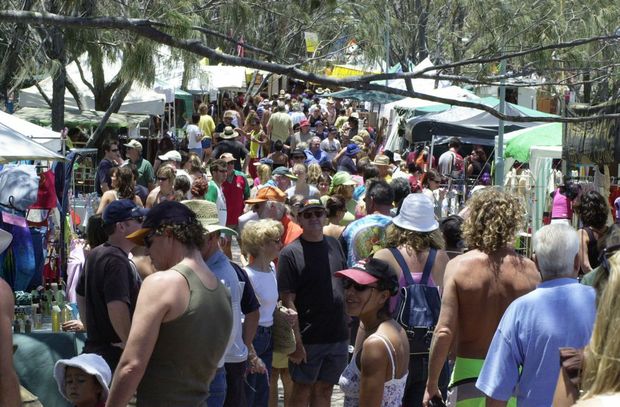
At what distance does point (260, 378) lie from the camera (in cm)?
654

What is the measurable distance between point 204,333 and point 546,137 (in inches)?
538

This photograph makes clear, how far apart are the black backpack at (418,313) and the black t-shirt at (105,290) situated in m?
1.48

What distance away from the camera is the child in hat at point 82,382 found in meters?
4.38

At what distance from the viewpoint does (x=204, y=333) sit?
426 cm

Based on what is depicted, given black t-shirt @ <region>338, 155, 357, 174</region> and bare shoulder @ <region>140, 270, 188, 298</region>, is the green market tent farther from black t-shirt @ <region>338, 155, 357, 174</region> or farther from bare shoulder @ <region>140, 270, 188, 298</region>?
bare shoulder @ <region>140, 270, 188, 298</region>

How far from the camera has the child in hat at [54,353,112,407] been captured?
4.38 metres

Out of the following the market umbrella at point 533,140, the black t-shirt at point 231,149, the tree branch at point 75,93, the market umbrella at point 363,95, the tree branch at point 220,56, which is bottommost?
the black t-shirt at point 231,149

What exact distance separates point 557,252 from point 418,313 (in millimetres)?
1573

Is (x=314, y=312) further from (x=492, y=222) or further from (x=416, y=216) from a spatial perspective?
(x=492, y=222)

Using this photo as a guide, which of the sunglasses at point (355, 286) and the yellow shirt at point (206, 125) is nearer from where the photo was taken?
the sunglasses at point (355, 286)

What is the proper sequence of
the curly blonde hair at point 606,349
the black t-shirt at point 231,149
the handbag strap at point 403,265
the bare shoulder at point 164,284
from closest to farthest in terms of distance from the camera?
the curly blonde hair at point 606,349
the bare shoulder at point 164,284
the handbag strap at point 403,265
the black t-shirt at point 231,149

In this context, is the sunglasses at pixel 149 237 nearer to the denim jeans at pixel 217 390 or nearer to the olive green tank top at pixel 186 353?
the olive green tank top at pixel 186 353

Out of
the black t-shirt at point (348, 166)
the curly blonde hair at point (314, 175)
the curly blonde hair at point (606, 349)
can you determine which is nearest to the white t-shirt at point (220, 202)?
the curly blonde hair at point (314, 175)

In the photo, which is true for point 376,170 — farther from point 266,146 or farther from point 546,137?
point 266,146
